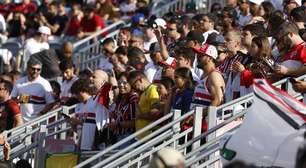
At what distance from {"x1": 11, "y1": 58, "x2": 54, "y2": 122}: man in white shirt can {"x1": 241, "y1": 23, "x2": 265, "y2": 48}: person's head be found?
4165 millimetres

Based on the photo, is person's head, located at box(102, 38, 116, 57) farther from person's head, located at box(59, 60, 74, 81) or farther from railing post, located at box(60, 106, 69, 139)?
railing post, located at box(60, 106, 69, 139)

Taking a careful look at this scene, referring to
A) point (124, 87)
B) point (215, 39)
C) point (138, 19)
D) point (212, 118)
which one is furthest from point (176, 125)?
point (138, 19)

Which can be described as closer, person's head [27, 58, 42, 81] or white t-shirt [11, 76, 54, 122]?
white t-shirt [11, 76, 54, 122]

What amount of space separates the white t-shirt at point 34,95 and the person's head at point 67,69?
0.33m

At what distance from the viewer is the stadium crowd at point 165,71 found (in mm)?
12867

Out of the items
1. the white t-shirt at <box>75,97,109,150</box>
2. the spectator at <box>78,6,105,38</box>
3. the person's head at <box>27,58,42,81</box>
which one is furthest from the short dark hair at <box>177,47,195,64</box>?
the spectator at <box>78,6,105,38</box>

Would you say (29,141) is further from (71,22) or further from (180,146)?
(71,22)

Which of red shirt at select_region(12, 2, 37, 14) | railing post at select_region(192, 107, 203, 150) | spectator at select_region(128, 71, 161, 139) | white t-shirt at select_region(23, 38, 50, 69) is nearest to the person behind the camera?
railing post at select_region(192, 107, 203, 150)

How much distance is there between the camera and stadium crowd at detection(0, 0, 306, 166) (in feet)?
42.2

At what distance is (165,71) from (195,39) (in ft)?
2.26

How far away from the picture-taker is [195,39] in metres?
15.1

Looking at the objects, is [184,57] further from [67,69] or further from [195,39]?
[67,69]

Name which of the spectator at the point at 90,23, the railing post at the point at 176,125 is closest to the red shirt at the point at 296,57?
the railing post at the point at 176,125

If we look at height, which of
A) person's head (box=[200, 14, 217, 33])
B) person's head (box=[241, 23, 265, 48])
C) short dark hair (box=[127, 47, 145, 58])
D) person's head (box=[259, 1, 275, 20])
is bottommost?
short dark hair (box=[127, 47, 145, 58])
